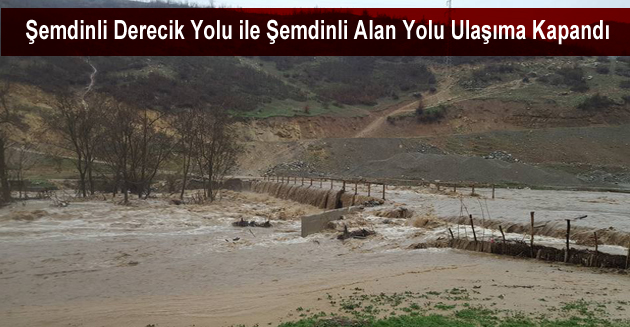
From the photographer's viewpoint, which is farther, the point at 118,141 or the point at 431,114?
the point at 431,114

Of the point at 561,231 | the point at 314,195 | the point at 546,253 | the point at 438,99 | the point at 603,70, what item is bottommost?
the point at 546,253

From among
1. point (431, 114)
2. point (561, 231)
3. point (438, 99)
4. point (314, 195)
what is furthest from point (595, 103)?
point (561, 231)

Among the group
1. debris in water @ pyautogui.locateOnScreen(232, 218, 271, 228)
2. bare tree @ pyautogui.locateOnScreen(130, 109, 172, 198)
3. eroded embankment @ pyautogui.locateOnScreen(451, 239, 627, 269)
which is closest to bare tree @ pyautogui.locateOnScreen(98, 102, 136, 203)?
bare tree @ pyautogui.locateOnScreen(130, 109, 172, 198)

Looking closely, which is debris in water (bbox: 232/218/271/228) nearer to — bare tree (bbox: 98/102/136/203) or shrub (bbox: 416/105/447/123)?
bare tree (bbox: 98/102/136/203)

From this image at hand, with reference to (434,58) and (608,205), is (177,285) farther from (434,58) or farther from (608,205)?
(434,58)

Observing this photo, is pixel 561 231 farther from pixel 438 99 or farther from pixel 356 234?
pixel 438 99

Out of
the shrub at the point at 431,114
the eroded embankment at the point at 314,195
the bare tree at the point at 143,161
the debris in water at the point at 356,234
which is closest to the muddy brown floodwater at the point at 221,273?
the debris in water at the point at 356,234
